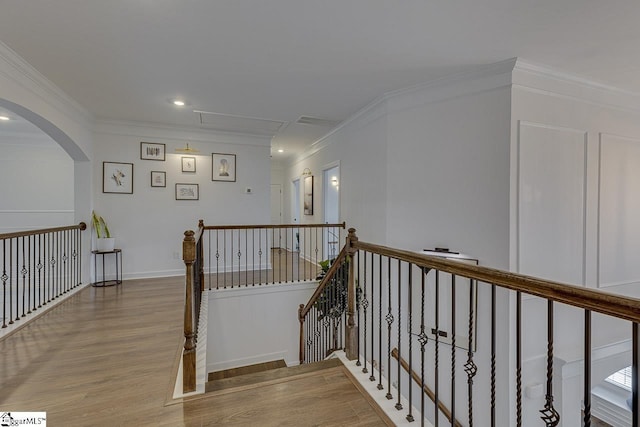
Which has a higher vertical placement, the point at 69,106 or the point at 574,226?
the point at 69,106

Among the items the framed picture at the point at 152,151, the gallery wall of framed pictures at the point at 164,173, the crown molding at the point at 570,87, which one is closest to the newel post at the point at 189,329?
the crown molding at the point at 570,87

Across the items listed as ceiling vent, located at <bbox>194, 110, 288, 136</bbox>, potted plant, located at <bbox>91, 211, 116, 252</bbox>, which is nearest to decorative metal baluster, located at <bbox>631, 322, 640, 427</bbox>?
ceiling vent, located at <bbox>194, 110, 288, 136</bbox>

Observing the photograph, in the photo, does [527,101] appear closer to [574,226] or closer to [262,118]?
[574,226]

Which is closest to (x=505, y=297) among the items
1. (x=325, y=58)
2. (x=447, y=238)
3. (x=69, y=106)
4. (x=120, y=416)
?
(x=447, y=238)

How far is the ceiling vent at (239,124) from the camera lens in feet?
15.0

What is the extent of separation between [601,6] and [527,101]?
0.91 m

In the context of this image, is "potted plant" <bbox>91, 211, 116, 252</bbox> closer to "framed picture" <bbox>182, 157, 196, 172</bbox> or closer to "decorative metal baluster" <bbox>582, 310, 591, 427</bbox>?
"framed picture" <bbox>182, 157, 196, 172</bbox>

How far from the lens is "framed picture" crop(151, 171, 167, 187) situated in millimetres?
5027

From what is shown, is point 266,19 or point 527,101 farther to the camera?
point 527,101

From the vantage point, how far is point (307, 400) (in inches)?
74.5

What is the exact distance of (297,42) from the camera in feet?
8.46

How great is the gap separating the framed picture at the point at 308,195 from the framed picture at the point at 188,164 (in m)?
2.57

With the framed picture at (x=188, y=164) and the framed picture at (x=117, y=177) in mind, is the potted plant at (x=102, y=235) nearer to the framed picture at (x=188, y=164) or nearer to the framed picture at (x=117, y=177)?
the framed picture at (x=117, y=177)

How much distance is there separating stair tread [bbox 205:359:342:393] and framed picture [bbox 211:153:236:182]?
12.9 ft
